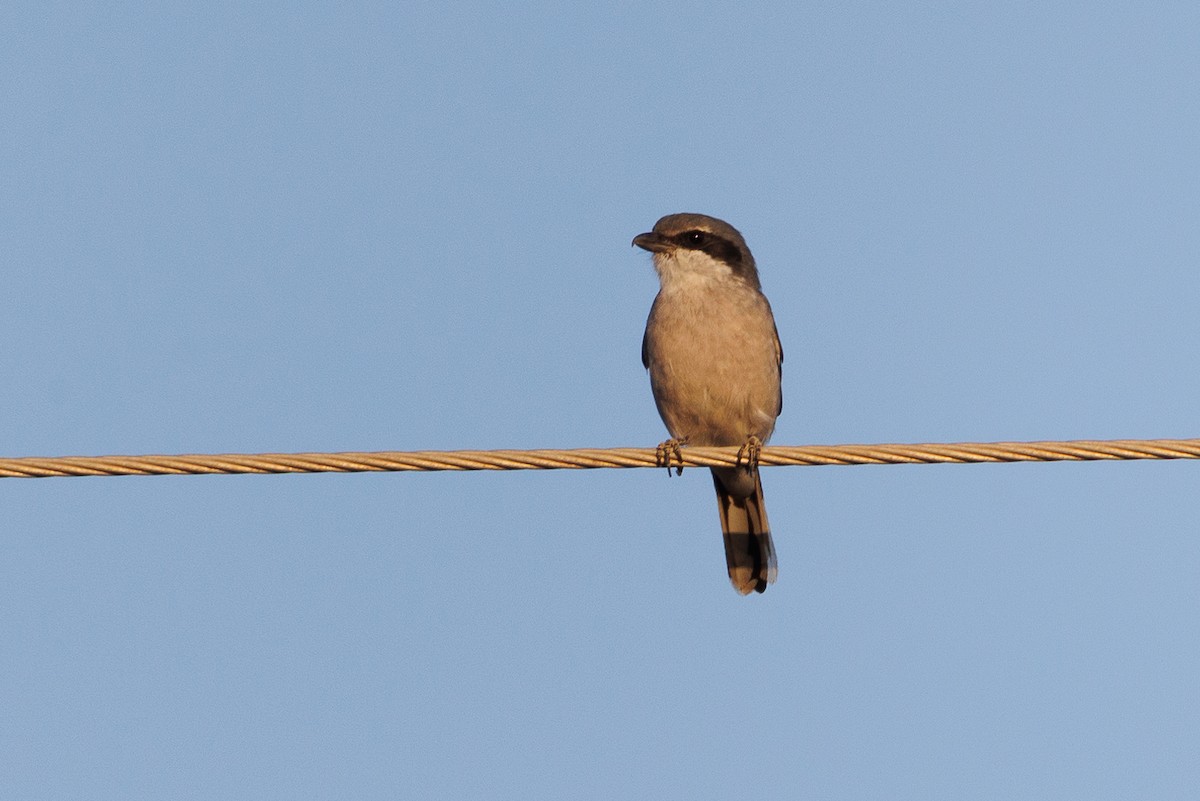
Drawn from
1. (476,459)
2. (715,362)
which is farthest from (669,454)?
(476,459)

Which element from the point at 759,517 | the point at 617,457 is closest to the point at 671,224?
the point at 759,517

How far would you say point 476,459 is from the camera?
6.79 metres

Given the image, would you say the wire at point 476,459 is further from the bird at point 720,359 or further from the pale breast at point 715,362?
the pale breast at point 715,362

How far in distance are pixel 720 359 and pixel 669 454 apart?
1278mm

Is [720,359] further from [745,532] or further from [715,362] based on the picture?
[745,532]

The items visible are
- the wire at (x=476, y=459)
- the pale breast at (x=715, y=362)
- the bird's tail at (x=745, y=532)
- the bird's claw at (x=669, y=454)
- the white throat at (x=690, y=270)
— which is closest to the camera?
the wire at (x=476, y=459)

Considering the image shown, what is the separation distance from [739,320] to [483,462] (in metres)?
4.19

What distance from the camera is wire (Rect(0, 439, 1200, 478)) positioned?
6.52m

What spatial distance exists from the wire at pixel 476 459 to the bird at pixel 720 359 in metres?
3.25

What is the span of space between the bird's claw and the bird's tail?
2.64 ft

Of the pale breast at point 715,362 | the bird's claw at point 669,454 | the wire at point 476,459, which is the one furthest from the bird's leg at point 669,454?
the wire at point 476,459

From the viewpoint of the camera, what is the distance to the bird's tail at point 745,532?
11078mm

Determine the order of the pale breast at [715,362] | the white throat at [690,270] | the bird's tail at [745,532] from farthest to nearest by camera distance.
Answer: the bird's tail at [745,532]
the white throat at [690,270]
the pale breast at [715,362]

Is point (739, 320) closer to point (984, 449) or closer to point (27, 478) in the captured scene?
point (984, 449)
